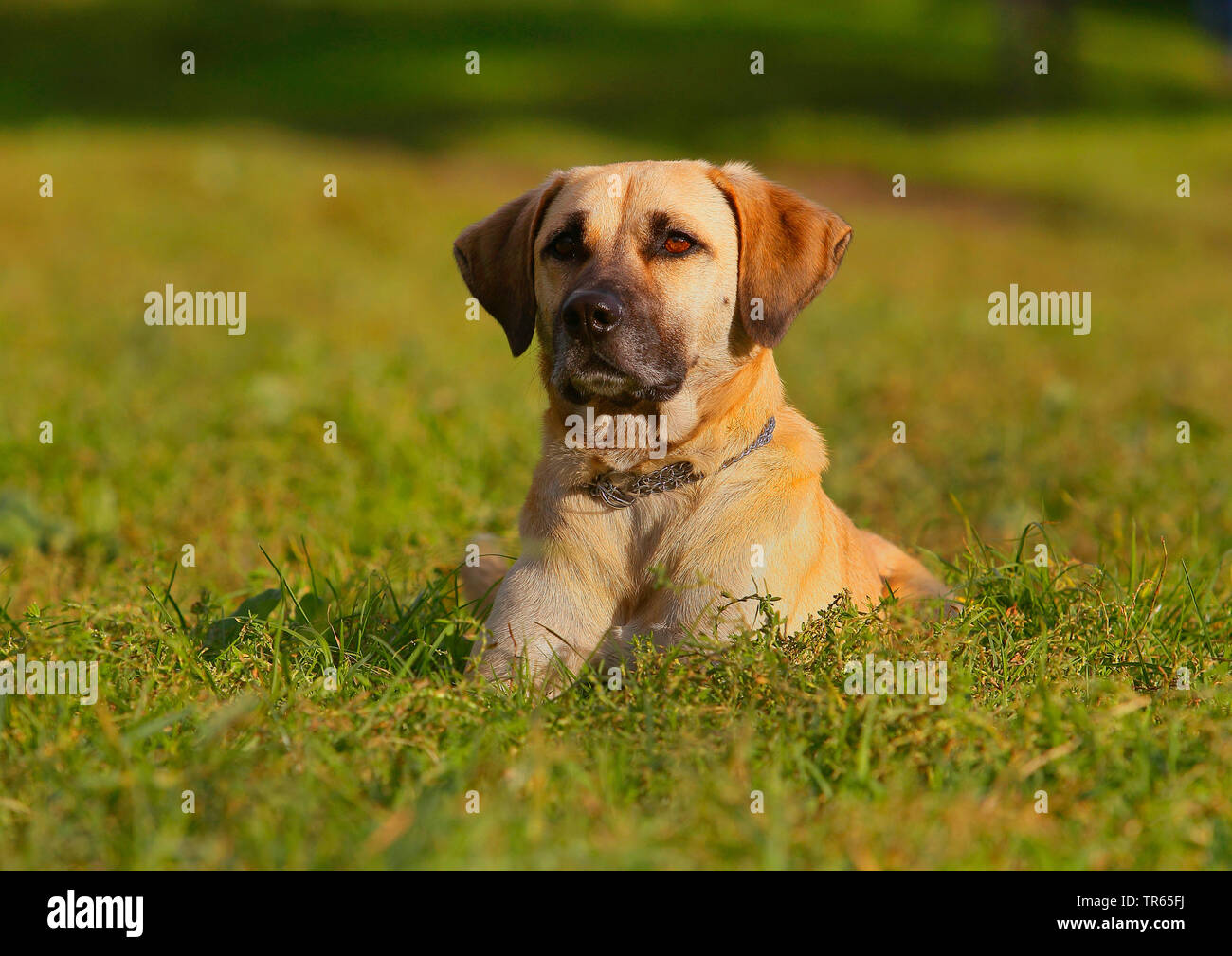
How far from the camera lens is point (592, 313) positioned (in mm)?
3766

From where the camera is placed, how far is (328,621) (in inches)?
151

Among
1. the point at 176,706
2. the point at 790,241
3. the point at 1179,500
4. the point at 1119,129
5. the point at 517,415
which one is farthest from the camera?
the point at 1119,129

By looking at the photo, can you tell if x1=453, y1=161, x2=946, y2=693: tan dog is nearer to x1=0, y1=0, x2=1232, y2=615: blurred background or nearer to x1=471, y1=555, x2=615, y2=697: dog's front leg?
x1=471, y1=555, x2=615, y2=697: dog's front leg

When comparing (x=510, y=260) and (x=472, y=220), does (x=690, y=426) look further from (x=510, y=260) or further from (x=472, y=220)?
(x=472, y=220)

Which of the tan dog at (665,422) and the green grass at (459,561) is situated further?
the tan dog at (665,422)

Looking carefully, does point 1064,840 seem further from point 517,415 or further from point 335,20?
point 335,20

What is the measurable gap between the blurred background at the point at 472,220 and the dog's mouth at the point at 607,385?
671 mm

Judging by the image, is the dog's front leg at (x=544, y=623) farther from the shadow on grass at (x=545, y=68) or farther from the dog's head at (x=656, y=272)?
the shadow on grass at (x=545, y=68)

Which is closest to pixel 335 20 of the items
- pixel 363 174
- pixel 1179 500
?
pixel 363 174

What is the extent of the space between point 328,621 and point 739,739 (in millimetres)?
1561

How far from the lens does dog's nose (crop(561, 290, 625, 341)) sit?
377 cm

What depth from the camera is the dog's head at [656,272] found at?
387cm

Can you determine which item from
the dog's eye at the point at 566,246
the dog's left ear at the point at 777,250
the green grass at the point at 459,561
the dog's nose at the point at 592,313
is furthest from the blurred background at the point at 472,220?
the dog's left ear at the point at 777,250

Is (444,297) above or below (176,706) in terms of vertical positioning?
above
